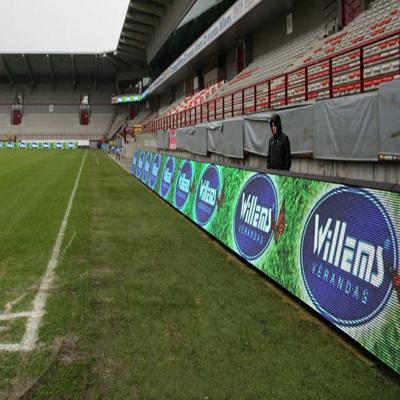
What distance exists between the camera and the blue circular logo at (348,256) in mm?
3773

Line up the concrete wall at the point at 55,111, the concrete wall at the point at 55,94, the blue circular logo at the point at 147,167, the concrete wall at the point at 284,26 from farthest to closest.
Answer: the concrete wall at the point at 55,94 < the concrete wall at the point at 55,111 < the concrete wall at the point at 284,26 < the blue circular logo at the point at 147,167

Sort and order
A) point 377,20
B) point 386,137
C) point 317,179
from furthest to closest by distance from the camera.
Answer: point 377,20 → point 386,137 → point 317,179

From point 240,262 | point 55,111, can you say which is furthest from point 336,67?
point 55,111

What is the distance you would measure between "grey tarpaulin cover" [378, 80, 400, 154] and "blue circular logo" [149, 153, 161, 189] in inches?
414

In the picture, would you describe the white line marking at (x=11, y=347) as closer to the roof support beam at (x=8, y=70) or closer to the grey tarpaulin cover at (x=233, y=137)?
the grey tarpaulin cover at (x=233, y=137)

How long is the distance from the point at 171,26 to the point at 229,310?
154ft

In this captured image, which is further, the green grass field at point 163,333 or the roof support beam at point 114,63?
the roof support beam at point 114,63

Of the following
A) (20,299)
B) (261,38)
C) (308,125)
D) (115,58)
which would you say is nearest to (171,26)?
(261,38)

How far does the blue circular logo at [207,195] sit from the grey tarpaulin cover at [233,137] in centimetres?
424

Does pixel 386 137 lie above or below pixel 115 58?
below

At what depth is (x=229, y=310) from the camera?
5250 mm

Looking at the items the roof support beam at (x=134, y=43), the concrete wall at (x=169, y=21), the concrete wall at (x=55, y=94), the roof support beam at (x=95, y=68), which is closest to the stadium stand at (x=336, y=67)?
the concrete wall at (x=169, y=21)

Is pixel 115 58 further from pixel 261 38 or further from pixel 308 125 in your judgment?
pixel 308 125

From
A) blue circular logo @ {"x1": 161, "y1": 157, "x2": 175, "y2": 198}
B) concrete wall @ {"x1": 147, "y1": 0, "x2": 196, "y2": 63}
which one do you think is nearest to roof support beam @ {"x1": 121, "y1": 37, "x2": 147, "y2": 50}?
concrete wall @ {"x1": 147, "y1": 0, "x2": 196, "y2": 63}
